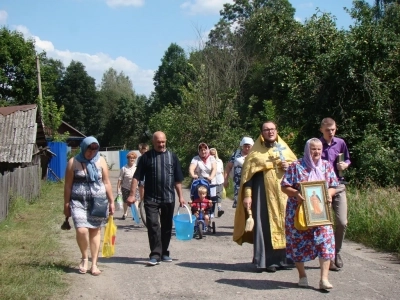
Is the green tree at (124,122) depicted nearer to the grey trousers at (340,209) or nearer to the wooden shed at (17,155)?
the wooden shed at (17,155)

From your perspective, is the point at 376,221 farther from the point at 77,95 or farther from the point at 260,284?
the point at 77,95

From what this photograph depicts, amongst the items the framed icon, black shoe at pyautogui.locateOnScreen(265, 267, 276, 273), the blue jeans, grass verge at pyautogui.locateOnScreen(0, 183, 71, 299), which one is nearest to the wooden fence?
grass verge at pyautogui.locateOnScreen(0, 183, 71, 299)

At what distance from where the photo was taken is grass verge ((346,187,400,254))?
29.8ft

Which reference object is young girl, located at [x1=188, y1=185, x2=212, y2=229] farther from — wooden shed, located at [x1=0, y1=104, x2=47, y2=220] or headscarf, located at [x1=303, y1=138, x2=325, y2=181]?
wooden shed, located at [x1=0, y1=104, x2=47, y2=220]

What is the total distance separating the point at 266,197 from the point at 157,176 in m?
1.63

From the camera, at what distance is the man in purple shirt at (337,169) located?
7457 millimetres

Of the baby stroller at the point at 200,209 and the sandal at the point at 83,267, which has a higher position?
the baby stroller at the point at 200,209

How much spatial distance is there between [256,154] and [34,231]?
582 centimetres

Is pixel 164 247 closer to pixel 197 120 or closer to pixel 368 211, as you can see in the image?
pixel 368 211

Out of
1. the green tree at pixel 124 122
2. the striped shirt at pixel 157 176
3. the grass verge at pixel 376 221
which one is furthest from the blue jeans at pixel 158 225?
the green tree at pixel 124 122

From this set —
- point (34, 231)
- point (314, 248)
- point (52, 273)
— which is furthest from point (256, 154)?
point (34, 231)

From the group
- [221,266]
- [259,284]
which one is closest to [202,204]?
[221,266]

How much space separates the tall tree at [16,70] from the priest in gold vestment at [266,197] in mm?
42012

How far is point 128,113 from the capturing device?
6838 centimetres
